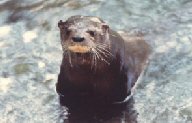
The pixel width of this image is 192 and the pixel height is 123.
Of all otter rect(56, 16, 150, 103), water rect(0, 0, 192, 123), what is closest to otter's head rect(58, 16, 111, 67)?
otter rect(56, 16, 150, 103)

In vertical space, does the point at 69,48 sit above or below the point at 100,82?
above

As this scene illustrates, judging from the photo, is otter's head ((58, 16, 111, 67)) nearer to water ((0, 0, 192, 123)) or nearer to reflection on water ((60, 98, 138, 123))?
reflection on water ((60, 98, 138, 123))

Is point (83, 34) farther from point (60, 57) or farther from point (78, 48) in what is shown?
point (60, 57)

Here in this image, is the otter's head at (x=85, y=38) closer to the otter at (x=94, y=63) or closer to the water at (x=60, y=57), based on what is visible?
the otter at (x=94, y=63)

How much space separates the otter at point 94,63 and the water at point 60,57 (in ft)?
0.54

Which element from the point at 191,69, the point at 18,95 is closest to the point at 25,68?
the point at 18,95

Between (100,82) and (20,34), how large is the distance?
1.71 m

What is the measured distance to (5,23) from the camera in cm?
724

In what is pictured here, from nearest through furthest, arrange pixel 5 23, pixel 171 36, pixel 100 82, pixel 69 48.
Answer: pixel 69 48
pixel 100 82
pixel 171 36
pixel 5 23

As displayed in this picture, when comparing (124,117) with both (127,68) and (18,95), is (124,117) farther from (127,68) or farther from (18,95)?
(18,95)

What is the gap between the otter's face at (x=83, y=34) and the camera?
16.4 feet

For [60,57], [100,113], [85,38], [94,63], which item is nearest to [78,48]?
[85,38]

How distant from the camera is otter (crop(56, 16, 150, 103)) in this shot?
5125mm

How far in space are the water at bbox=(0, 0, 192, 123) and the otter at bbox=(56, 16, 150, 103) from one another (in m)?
0.17
